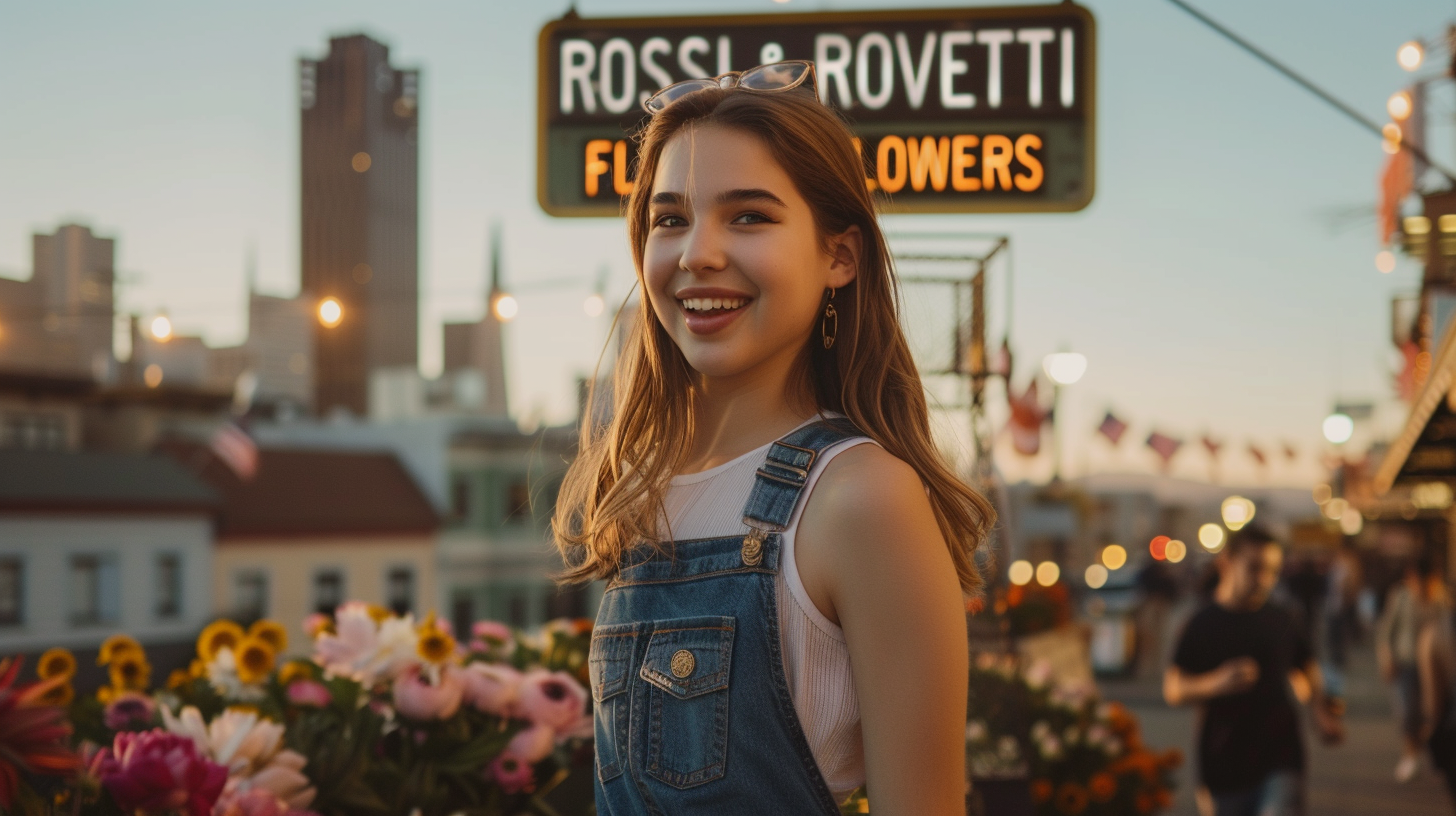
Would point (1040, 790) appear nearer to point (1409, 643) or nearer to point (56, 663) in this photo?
point (56, 663)

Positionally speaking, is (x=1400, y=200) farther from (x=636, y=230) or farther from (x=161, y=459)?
(x=161, y=459)

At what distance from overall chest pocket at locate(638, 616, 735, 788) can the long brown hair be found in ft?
0.48

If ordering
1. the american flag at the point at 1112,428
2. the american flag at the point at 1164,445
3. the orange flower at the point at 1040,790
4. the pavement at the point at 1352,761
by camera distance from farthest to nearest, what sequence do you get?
the american flag at the point at 1164,445 → the american flag at the point at 1112,428 → the pavement at the point at 1352,761 → the orange flower at the point at 1040,790

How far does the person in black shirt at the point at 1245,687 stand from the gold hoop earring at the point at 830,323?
4230 millimetres

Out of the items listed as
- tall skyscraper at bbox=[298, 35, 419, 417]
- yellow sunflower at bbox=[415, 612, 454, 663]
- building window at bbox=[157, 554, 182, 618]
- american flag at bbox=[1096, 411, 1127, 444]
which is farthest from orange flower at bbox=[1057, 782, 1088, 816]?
tall skyscraper at bbox=[298, 35, 419, 417]

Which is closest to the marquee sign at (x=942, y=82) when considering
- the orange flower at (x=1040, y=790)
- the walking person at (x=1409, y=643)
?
the orange flower at (x=1040, y=790)

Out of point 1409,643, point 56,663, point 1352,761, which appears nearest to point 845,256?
point 56,663

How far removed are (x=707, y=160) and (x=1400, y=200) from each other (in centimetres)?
1335

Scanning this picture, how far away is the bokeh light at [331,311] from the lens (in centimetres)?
1405

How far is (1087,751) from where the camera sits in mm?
5816

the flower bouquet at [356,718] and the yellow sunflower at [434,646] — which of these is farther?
the yellow sunflower at [434,646]

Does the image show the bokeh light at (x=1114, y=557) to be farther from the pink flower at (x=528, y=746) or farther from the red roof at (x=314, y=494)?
the pink flower at (x=528, y=746)

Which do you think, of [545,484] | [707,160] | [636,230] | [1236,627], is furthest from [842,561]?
[1236,627]

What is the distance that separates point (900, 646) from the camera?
1.36m
